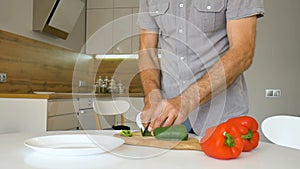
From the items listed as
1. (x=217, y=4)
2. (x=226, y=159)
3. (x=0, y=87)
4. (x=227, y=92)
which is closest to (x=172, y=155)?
(x=226, y=159)

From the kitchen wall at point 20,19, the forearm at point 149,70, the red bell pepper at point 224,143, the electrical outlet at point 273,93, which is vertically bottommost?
the electrical outlet at point 273,93

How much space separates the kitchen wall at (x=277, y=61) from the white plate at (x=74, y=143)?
295 centimetres

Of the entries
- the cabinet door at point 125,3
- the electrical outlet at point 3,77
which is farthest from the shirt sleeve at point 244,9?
the cabinet door at point 125,3

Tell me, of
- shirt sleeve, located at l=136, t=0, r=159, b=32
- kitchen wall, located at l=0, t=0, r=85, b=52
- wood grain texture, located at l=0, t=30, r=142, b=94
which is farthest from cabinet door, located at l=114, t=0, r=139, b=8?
shirt sleeve, located at l=136, t=0, r=159, b=32

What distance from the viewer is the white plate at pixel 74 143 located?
0.68m

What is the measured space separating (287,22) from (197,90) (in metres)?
3.06

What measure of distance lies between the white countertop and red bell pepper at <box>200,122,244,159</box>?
0.01m

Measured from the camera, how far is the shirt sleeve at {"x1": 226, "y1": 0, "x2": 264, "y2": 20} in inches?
40.8

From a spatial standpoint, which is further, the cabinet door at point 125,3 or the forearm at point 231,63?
the cabinet door at point 125,3

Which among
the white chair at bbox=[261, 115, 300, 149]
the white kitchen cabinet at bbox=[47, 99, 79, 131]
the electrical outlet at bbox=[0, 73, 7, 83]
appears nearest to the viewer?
the white chair at bbox=[261, 115, 300, 149]

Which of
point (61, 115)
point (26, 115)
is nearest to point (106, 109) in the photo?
point (26, 115)

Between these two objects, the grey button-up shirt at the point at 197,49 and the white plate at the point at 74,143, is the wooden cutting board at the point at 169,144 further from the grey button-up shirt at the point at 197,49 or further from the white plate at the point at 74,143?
the grey button-up shirt at the point at 197,49

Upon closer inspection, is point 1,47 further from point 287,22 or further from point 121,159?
point 287,22

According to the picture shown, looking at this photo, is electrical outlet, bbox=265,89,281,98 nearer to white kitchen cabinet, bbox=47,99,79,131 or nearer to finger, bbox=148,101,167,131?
white kitchen cabinet, bbox=47,99,79,131
